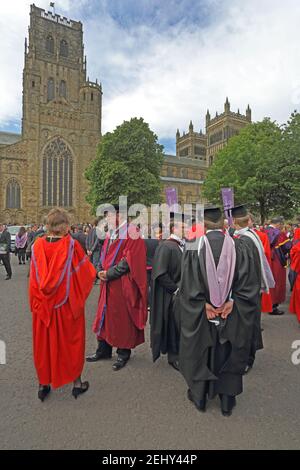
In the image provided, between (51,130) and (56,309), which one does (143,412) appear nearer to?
(56,309)

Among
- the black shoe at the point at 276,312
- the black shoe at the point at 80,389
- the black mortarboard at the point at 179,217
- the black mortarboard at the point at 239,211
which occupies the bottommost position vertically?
the black shoe at the point at 80,389

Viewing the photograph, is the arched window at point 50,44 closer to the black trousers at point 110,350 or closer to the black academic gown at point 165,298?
the black academic gown at point 165,298

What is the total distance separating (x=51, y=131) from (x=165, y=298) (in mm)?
49474

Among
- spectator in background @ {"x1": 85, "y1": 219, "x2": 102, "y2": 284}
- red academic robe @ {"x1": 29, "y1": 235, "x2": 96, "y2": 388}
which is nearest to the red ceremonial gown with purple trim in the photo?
spectator in background @ {"x1": 85, "y1": 219, "x2": 102, "y2": 284}

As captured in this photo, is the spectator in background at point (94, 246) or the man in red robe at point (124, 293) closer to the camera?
the man in red robe at point (124, 293)

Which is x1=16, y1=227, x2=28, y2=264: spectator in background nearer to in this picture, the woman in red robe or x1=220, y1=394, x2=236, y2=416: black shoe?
the woman in red robe

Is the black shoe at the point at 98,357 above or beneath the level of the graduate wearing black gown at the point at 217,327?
beneath

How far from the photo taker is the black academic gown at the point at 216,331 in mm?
3195

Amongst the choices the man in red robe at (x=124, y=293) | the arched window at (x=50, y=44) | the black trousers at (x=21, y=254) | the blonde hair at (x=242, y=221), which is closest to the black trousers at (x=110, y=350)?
the man in red robe at (x=124, y=293)

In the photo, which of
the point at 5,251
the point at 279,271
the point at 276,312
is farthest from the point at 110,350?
the point at 5,251

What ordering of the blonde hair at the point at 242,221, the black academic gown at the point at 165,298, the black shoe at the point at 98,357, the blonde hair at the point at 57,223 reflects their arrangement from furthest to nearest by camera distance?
the blonde hair at the point at 242,221
the black shoe at the point at 98,357
the black academic gown at the point at 165,298
the blonde hair at the point at 57,223

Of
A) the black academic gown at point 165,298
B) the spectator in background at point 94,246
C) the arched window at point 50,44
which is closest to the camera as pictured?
the black academic gown at point 165,298

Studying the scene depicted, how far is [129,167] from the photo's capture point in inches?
1242
